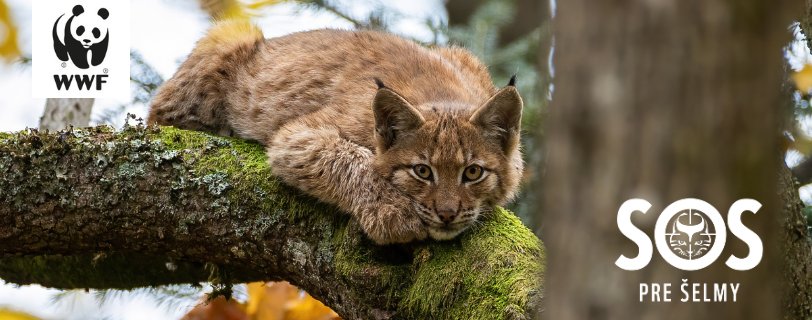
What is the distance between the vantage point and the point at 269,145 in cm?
662

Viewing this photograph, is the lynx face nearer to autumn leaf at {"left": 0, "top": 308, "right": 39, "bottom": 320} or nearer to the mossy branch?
the mossy branch

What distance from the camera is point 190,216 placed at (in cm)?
590

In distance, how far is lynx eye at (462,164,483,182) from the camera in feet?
18.9

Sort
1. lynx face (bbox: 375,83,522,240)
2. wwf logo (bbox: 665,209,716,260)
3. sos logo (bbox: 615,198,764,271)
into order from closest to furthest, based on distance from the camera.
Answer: sos logo (bbox: 615,198,764,271) → wwf logo (bbox: 665,209,716,260) → lynx face (bbox: 375,83,522,240)

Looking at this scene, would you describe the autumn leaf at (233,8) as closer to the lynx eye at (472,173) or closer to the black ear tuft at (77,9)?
the black ear tuft at (77,9)

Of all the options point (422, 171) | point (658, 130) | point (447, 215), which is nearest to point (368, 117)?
point (422, 171)

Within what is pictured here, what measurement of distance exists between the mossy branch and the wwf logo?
8.20 ft

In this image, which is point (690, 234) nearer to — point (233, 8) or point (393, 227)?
point (393, 227)

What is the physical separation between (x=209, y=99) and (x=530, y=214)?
2.70 meters

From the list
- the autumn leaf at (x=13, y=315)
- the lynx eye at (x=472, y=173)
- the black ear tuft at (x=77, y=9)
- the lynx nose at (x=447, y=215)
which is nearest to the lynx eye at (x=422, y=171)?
the lynx eye at (x=472, y=173)

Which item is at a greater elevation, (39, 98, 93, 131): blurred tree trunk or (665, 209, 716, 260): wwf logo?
(39, 98, 93, 131): blurred tree trunk

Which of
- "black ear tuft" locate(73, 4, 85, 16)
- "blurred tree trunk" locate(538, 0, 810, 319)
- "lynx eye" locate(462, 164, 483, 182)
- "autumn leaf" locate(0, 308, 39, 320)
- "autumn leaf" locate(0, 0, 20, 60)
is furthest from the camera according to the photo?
"autumn leaf" locate(0, 0, 20, 60)

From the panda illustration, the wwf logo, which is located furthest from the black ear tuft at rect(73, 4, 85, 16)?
the wwf logo

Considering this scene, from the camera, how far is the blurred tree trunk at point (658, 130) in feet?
7.18
